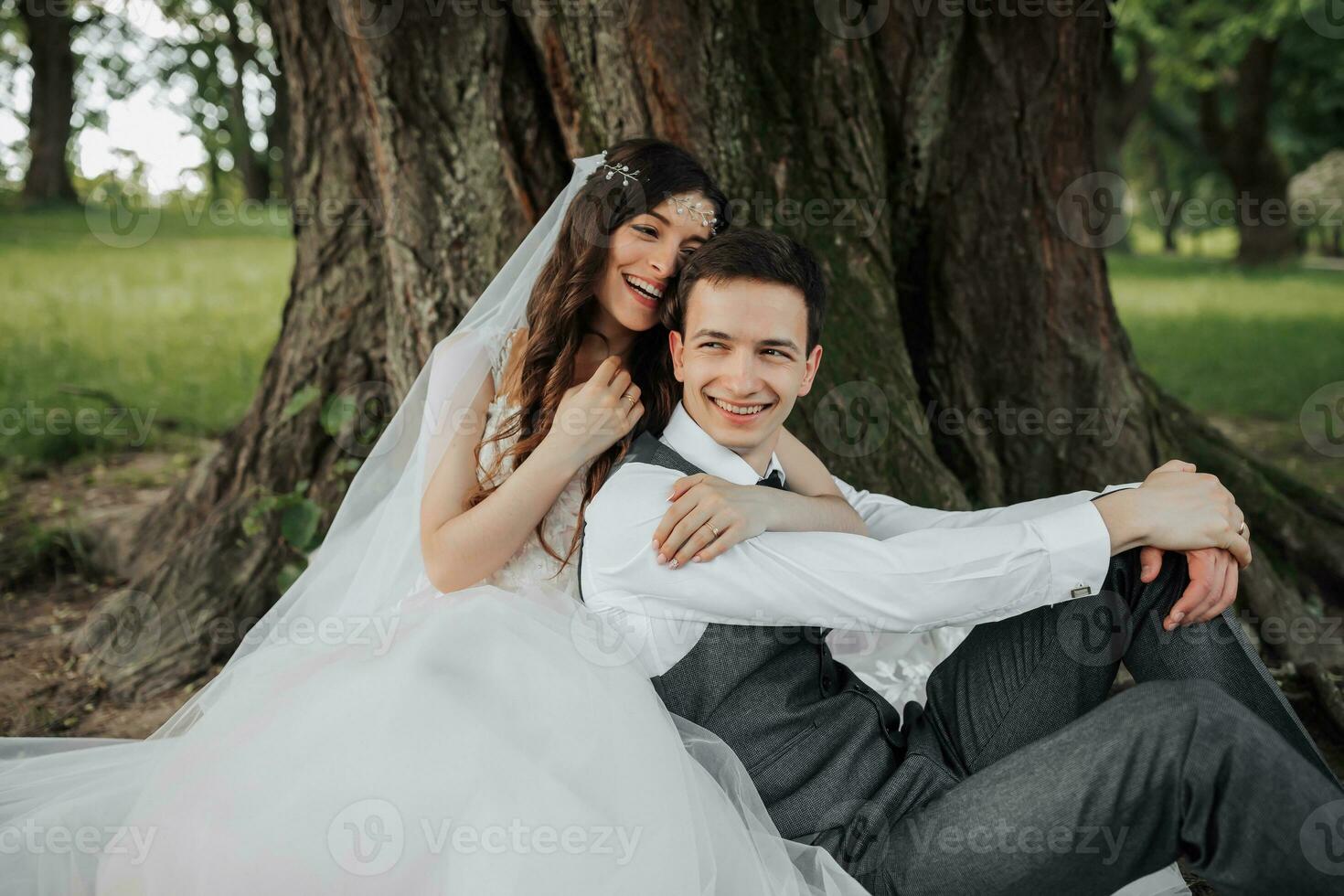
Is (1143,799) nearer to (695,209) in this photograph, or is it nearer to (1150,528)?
(1150,528)

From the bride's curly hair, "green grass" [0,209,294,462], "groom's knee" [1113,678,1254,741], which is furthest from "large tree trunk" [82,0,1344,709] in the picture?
"green grass" [0,209,294,462]

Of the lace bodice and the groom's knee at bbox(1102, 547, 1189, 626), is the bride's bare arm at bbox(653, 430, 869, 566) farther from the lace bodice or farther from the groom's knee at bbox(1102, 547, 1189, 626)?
the groom's knee at bbox(1102, 547, 1189, 626)

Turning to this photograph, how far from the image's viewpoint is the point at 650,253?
2.88 meters

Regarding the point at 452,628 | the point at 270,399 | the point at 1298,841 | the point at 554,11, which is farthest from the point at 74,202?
the point at 1298,841

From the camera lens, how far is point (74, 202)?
20281 mm

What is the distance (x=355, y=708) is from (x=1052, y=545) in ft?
5.12

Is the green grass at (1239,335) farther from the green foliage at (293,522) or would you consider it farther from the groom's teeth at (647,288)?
Answer: the green foliage at (293,522)

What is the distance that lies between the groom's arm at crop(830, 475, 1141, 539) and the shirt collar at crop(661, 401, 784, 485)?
507mm

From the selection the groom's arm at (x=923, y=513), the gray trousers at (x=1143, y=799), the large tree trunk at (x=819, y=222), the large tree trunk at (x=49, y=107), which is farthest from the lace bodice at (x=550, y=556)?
the large tree trunk at (x=49, y=107)

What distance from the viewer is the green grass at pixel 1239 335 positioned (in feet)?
28.1

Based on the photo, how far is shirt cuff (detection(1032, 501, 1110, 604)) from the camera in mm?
2355

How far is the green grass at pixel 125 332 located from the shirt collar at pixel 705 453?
5510 millimetres

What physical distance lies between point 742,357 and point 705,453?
0.25 m

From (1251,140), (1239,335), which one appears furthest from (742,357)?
(1251,140)
